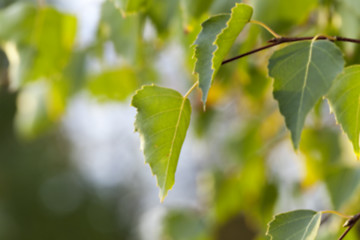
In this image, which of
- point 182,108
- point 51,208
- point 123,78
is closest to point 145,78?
point 123,78

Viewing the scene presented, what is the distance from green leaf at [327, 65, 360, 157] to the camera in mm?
409

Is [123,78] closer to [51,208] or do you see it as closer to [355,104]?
[355,104]

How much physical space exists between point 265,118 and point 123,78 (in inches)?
12.2

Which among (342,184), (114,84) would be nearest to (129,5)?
(342,184)

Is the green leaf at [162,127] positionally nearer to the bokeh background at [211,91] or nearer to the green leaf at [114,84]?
the bokeh background at [211,91]

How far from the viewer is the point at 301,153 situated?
0.94m

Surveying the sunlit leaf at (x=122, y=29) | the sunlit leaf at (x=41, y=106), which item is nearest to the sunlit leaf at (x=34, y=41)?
the sunlit leaf at (x=122, y=29)

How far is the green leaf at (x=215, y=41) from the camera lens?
1.34 ft

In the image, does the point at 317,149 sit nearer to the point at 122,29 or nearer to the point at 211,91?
the point at 211,91

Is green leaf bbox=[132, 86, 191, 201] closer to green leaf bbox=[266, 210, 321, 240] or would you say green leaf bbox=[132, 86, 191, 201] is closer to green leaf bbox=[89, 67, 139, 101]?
green leaf bbox=[266, 210, 321, 240]

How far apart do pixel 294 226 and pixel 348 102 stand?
105mm

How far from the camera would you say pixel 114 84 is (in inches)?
41.3

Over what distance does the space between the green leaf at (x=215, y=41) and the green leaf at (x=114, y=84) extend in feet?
2.03

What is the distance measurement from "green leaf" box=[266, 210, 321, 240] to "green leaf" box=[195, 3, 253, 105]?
11 cm
